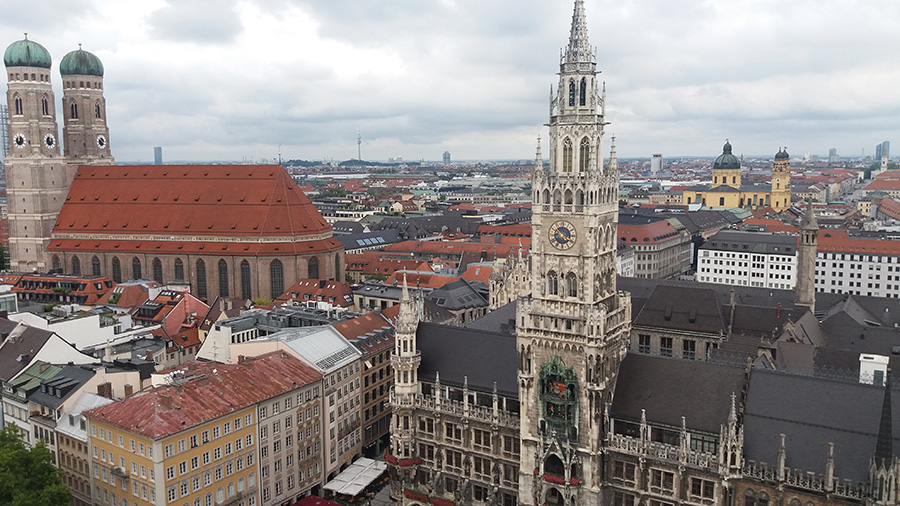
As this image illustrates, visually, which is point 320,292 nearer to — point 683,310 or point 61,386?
point 61,386

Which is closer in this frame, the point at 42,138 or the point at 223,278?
the point at 223,278

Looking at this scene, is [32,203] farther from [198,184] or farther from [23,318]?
[23,318]

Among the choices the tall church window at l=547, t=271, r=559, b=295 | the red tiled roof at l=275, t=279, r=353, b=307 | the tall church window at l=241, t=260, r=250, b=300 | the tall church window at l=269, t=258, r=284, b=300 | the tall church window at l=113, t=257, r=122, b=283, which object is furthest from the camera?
the tall church window at l=113, t=257, r=122, b=283

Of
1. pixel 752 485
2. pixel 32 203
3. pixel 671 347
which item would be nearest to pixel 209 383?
pixel 752 485

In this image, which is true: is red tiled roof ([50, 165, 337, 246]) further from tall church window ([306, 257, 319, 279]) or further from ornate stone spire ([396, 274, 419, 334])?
ornate stone spire ([396, 274, 419, 334])

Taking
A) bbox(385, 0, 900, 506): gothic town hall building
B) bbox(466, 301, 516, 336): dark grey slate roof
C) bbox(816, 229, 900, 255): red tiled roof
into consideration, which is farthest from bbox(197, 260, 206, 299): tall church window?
bbox(816, 229, 900, 255): red tiled roof

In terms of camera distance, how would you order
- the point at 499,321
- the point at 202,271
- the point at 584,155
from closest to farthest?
the point at 584,155
the point at 499,321
the point at 202,271

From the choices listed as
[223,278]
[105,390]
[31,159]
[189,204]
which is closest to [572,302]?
[105,390]
